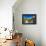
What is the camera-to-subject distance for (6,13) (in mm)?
4551

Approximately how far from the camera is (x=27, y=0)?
5570 mm

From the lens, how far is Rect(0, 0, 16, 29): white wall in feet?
14.8

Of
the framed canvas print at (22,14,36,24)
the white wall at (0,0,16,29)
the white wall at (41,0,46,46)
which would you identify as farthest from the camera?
the framed canvas print at (22,14,36,24)

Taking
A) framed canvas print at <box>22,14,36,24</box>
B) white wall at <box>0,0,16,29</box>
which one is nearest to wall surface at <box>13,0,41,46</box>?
framed canvas print at <box>22,14,36,24</box>

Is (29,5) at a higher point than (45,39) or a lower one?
higher

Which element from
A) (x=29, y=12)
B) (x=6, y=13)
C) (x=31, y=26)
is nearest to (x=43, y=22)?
(x=31, y=26)

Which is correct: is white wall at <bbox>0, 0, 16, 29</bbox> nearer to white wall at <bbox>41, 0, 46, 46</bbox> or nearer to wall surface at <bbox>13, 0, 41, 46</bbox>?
wall surface at <bbox>13, 0, 41, 46</bbox>

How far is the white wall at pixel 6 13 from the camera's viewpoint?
4.51m

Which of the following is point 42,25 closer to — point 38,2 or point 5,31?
point 38,2

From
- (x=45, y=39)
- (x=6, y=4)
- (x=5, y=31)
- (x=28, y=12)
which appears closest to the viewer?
(x=5, y=31)

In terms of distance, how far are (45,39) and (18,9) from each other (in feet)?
6.17

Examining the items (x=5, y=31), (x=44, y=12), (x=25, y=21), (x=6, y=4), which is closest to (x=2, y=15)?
(x=6, y=4)

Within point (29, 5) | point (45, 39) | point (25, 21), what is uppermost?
point (29, 5)

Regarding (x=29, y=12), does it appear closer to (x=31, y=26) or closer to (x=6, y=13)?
(x=31, y=26)
